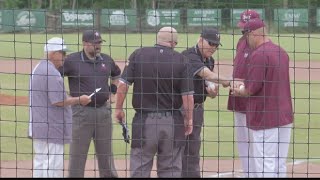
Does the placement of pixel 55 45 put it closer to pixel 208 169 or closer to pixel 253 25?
pixel 253 25

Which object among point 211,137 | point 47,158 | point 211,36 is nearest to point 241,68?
point 211,36

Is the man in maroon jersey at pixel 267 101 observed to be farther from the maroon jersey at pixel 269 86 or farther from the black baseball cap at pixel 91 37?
the black baseball cap at pixel 91 37

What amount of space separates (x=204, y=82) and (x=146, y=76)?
0.80 meters

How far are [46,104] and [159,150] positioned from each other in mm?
1196

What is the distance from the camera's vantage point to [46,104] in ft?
21.5

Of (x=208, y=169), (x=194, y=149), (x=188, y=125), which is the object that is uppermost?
(x=188, y=125)

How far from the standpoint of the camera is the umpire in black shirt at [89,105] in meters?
7.32

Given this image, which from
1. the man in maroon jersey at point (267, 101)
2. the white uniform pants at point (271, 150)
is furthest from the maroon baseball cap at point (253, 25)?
the white uniform pants at point (271, 150)

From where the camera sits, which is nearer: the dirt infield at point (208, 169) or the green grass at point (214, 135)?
the dirt infield at point (208, 169)

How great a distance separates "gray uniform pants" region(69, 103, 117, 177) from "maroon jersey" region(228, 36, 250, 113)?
1.46m

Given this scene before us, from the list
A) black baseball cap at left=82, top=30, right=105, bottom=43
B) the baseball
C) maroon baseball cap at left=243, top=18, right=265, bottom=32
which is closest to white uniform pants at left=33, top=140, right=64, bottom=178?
black baseball cap at left=82, top=30, right=105, bottom=43

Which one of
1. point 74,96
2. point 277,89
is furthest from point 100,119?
point 277,89

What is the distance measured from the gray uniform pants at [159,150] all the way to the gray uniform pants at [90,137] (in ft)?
2.91

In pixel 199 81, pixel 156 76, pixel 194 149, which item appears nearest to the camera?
pixel 156 76
